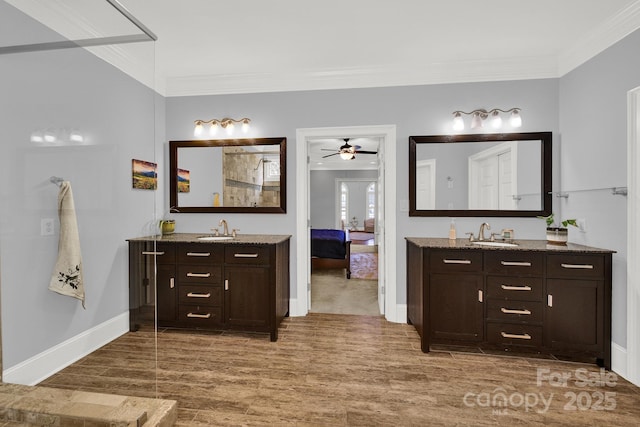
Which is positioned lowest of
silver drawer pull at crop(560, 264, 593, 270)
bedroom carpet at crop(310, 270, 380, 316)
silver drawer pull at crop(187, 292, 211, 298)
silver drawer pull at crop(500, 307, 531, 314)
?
bedroom carpet at crop(310, 270, 380, 316)

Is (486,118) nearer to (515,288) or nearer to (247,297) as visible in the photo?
(515,288)

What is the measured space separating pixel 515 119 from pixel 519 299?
1786 mm

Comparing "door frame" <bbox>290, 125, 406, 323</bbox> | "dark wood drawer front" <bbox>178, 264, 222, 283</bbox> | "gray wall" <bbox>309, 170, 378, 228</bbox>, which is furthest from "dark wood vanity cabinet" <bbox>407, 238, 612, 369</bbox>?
"gray wall" <bbox>309, 170, 378, 228</bbox>

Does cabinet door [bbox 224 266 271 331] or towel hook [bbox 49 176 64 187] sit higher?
towel hook [bbox 49 176 64 187]

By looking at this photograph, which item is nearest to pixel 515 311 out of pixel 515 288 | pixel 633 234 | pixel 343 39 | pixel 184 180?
pixel 515 288

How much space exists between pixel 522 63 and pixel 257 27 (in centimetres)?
261

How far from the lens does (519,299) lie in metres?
2.46

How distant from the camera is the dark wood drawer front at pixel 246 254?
2.80m

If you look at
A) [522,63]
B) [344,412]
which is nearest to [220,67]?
[522,63]

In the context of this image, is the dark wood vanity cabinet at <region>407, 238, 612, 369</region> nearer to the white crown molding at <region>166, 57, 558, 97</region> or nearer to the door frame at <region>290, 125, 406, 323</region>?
the door frame at <region>290, 125, 406, 323</region>

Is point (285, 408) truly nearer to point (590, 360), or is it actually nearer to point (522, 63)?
point (590, 360)

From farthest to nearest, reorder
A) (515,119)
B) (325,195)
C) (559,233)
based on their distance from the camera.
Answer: (325,195), (515,119), (559,233)

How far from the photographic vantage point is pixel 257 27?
2.52 m

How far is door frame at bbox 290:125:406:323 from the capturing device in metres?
3.26
